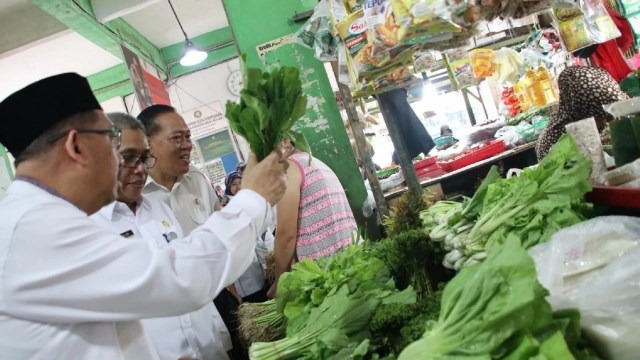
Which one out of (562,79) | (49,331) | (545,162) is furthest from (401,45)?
(49,331)

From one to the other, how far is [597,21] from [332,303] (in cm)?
282

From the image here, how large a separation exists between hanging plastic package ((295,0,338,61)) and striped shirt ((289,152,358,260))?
0.74 m

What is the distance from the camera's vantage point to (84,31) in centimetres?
654

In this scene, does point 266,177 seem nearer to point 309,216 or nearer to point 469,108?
point 309,216

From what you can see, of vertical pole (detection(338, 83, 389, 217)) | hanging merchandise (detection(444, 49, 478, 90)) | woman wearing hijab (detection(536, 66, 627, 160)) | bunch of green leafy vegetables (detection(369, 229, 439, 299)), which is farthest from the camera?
hanging merchandise (detection(444, 49, 478, 90))

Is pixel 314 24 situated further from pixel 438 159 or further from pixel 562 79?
pixel 438 159

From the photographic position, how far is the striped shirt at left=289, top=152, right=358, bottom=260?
3.02 metres

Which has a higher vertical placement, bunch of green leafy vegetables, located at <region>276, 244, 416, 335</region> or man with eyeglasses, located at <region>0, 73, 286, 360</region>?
man with eyeglasses, located at <region>0, 73, 286, 360</region>

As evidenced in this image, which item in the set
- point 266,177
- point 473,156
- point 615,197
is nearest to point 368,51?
point 266,177

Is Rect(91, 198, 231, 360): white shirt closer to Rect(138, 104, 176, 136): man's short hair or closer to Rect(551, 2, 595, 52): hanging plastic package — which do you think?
Rect(138, 104, 176, 136): man's short hair

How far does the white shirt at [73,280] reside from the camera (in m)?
1.37

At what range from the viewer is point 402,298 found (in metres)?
1.65

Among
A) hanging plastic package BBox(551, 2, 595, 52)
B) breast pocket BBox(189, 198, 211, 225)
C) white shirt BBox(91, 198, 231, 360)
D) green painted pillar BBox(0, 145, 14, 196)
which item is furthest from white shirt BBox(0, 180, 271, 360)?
green painted pillar BBox(0, 145, 14, 196)

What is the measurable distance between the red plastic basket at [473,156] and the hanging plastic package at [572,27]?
2102 millimetres
